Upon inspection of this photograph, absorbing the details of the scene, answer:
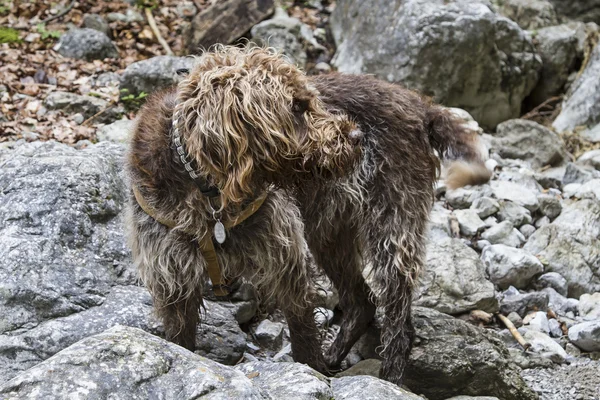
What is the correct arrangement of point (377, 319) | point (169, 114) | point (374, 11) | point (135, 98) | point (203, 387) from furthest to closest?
1. point (374, 11)
2. point (135, 98)
3. point (377, 319)
4. point (169, 114)
5. point (203, 387)

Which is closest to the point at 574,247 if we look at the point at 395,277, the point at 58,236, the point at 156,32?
the point at 395,277

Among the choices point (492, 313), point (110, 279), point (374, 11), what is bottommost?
point (492, 313)

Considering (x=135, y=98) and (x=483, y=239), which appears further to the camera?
(x=135, y=98)

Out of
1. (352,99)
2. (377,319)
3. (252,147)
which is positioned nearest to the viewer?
(252,147)

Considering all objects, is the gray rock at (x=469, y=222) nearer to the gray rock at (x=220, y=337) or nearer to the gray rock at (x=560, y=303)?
the gray rock at (x=560, y=303)

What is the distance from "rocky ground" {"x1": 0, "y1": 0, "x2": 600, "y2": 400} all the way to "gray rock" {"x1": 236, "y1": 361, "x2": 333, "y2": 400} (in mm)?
13

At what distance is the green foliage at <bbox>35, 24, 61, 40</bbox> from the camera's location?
30.8 ft

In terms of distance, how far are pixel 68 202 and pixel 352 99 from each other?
1971mm

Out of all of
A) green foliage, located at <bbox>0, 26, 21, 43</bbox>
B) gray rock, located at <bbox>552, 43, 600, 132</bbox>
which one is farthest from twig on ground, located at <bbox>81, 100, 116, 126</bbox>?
gray rock, located at <bbox>552, 43, 600, 132</bbox>

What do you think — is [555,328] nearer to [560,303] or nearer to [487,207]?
[560,303]

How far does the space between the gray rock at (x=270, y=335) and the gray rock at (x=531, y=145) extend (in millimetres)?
4429

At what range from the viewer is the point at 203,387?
9.71ft

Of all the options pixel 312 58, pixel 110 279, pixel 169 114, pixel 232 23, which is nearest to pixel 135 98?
pixel 232 23

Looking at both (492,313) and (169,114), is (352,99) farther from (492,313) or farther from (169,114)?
(492,313)
